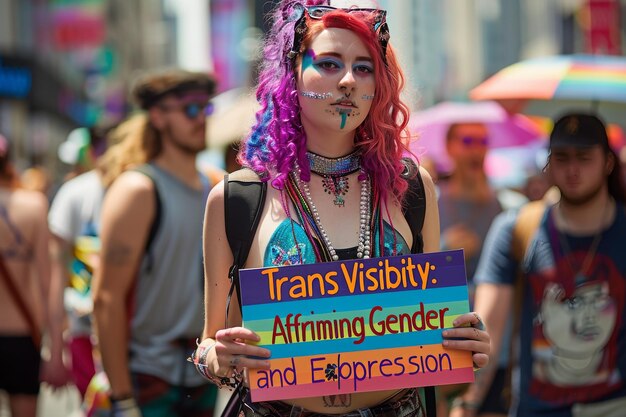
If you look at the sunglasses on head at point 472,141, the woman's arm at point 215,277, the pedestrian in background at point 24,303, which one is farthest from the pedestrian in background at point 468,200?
the woman's arm at point 215,277

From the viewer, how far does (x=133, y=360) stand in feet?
17.0

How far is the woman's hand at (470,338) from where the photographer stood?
10.1 ft

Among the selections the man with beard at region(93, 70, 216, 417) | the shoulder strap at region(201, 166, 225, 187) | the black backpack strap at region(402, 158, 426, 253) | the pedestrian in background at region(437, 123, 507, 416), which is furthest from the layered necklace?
the pedestrian in background at region(437, 123, 507, 416)

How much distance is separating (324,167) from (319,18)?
0.41m

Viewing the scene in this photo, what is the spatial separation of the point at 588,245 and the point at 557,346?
0.43 metres

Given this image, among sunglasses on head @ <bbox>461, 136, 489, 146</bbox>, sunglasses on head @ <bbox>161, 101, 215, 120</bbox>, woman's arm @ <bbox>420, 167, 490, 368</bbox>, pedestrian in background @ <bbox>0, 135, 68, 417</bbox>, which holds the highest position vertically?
sunglasses on head @ <bbox>161, 101, 215, 120</bbox>

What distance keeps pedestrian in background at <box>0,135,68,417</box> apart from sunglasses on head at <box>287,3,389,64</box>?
3474 millimetres

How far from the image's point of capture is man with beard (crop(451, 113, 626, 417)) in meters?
4.80

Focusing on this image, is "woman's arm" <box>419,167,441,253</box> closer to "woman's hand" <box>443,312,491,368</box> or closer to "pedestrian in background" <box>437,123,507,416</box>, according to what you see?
"woman's hand" <box>443,312,491,368</box>

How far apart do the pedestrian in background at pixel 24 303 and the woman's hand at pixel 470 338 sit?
360 cm

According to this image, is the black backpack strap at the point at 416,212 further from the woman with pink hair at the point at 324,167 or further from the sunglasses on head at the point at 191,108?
the sunglasses on head at the point at 191,108

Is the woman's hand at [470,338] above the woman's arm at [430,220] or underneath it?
underneath

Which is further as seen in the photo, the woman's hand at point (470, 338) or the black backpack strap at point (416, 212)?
the black backpack strap at point (416, 212)

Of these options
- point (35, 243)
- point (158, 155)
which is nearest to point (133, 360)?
point (158, 155)
